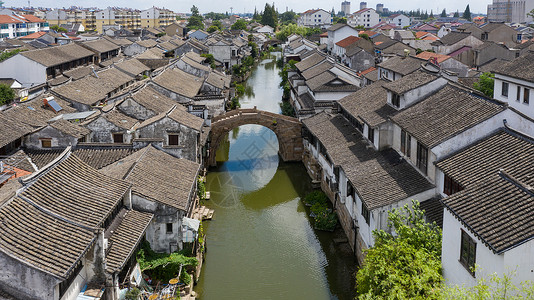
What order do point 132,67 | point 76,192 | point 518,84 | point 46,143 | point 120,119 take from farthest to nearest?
point 132,67, point 120,119, point 518,84, point 46,143, point 76,192

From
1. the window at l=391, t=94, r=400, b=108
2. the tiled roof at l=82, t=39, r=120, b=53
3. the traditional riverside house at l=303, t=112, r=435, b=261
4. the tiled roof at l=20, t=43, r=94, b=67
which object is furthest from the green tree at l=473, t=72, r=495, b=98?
the tiled roof at l=82, t=39, r=120, b=53

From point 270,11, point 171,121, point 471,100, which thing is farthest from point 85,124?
point 270,11

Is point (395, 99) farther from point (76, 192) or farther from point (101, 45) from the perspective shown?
point (101, 45)

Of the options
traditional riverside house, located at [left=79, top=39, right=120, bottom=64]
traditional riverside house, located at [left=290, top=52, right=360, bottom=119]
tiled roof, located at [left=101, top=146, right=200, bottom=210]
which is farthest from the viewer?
traditional riverside house, located at [left=79, top=39, right=120, bottom=64]

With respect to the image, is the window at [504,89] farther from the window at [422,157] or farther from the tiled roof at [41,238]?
the tiled roof at [41,238]

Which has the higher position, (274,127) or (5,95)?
(5,95)

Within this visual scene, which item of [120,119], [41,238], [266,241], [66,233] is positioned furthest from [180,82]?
[41,238]

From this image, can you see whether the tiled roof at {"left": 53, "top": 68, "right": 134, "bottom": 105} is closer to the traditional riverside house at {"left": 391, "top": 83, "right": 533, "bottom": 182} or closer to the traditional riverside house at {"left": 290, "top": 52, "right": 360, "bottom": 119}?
the traditional riverside house at {"left": 290, "top": 52, "right": 360, "bottom": 119}
